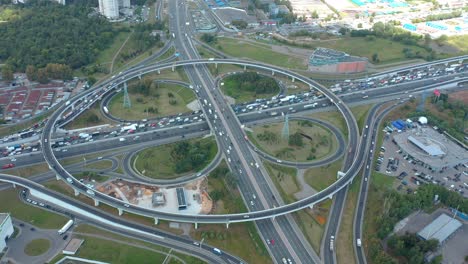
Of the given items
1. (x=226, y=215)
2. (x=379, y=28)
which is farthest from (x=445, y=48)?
(x=226, y=215)

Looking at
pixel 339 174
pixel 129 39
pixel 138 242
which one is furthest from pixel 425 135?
pixel 129 39

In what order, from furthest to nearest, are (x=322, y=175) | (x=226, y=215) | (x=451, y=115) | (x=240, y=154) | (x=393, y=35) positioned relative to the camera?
(x=393, y=35), (x=451, y=115), (x=240, y=154), (x=322, y=175), (x=226, y=215)

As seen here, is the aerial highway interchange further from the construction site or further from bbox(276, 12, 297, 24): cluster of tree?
bbox(276, 12, 297, 24): cluster of tree

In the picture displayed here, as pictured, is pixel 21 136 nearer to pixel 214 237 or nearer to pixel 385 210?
pixel 214 237

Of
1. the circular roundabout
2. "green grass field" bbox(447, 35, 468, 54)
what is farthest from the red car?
"green grass field" bbox(447, 35, 468, 54)

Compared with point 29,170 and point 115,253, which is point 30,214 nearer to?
point 29,170

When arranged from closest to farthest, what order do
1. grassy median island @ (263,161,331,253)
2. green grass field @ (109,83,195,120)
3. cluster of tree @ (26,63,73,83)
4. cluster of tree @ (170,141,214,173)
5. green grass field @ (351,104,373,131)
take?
grassy median island @ (263,161,331,253)
cluster of tree @ (170,141,214,173)
green grass field @ (351,104,373,131)
green grass field @ (109,83,195,120)
cluster of tree @ (26,63,73,83)

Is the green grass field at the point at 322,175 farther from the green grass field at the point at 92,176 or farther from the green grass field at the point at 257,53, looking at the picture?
the green grass field at the point at 257,53
